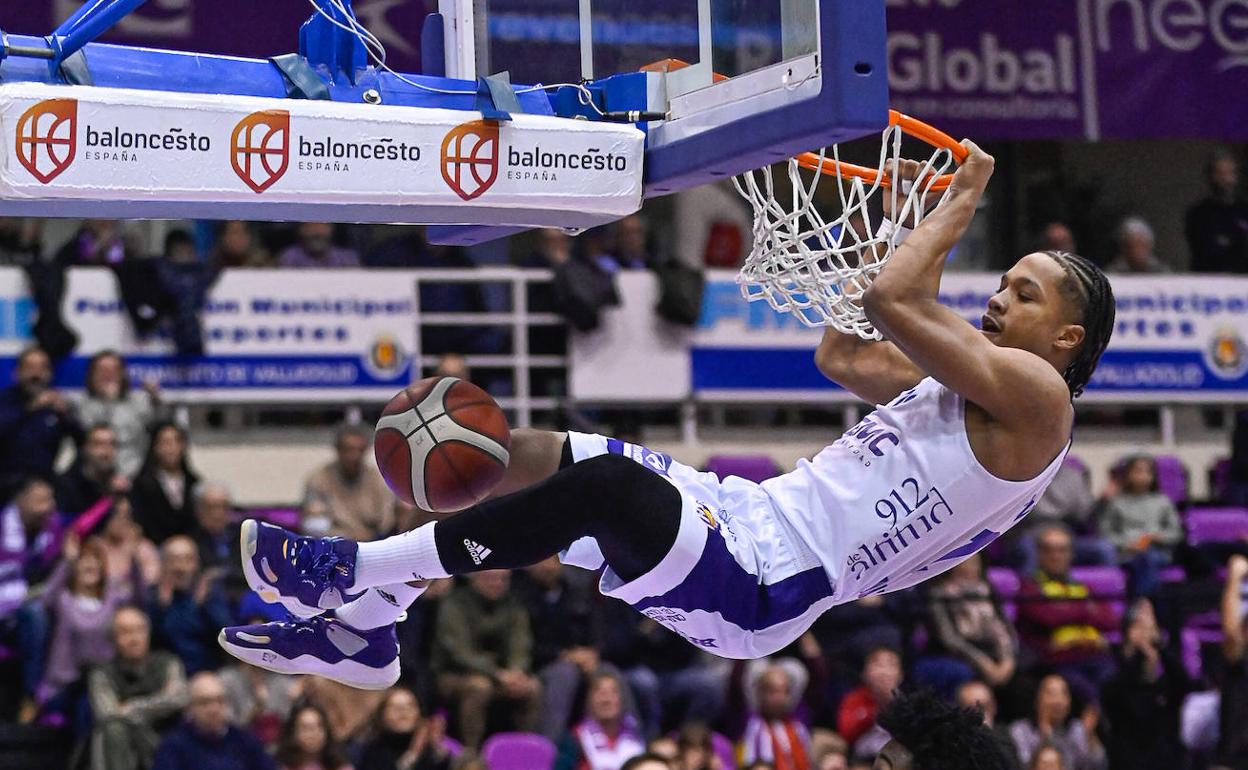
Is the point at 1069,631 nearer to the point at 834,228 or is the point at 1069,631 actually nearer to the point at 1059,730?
the point at 1059,730

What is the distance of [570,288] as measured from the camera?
36.9ft

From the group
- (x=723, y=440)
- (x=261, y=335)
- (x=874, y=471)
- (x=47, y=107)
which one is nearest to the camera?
(x=47, y=107)

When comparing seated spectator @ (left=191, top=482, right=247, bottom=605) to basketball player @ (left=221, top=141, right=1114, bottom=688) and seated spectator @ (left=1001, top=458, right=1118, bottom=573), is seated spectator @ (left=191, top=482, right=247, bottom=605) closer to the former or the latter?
basketball player @ (left=221, top=141, right=1114, bottom=688)

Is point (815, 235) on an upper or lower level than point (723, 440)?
upper

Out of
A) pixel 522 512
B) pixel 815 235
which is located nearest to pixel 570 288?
pixel 815 235

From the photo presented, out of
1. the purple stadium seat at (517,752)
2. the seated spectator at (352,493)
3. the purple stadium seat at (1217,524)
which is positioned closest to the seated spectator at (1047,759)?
the purple stadium seat at (517,752)

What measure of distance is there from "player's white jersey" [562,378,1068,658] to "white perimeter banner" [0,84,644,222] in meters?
0.73

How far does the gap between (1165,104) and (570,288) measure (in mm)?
4107

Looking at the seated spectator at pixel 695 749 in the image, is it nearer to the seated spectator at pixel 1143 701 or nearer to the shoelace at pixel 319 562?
the seated spectator at pixel 1143 701

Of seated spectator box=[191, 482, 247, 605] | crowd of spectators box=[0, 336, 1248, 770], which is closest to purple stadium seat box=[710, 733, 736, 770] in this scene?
crowd of spectators box=[0, 336, 1248, 770]

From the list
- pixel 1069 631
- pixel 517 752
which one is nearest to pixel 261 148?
pixel 517 752

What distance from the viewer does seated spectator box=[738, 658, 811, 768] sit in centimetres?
905

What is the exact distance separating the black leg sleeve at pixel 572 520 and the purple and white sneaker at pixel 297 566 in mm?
272

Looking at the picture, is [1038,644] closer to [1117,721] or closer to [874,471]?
[1117,721]
